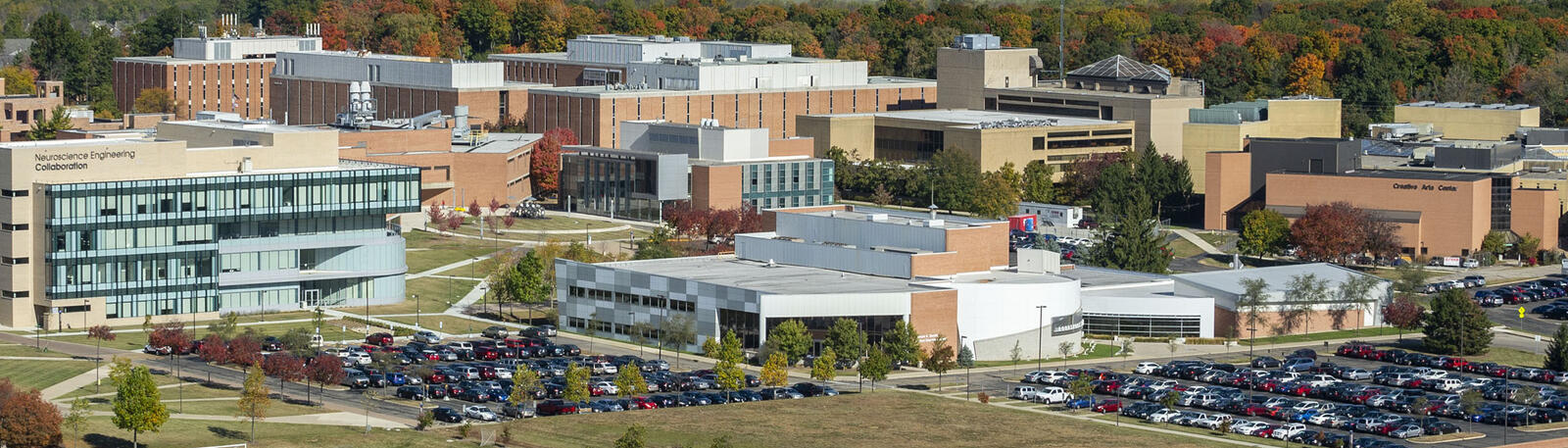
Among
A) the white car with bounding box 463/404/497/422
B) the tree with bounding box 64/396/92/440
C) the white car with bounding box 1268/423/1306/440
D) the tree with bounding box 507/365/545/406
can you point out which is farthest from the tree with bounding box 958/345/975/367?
the tree with bounding box 64/396/92/440

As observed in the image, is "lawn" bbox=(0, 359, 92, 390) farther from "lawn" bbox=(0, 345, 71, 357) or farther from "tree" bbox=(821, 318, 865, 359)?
"tree" bbox=(821, 318, 865, 359)

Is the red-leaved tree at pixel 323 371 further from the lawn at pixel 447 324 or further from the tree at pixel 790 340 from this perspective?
the tree at pixel 790 340

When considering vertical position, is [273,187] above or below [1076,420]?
above

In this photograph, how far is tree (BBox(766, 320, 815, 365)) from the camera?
150 meters

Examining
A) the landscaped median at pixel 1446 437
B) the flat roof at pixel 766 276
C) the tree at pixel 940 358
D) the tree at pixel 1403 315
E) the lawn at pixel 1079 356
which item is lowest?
the landscaped median at pixel 1446 437

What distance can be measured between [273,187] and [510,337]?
1808cm

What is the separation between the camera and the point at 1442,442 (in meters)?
133

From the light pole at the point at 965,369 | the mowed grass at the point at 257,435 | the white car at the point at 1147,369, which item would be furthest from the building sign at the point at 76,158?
the white car at the point at 1147,369

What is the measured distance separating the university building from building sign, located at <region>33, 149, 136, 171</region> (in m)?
0.06

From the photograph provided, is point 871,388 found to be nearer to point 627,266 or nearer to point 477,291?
point 627,266

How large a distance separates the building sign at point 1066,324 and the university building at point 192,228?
41643mm

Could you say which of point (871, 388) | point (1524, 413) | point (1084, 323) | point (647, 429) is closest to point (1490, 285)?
point (1084, 323)

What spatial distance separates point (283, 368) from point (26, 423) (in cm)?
1908

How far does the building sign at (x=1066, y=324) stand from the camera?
158625 mm
